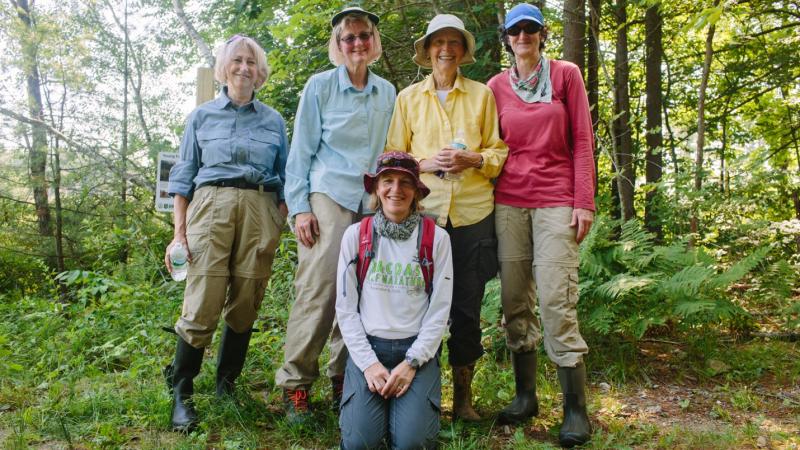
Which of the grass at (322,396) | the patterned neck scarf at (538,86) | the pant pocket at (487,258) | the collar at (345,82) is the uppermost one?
the collar at (345,82)

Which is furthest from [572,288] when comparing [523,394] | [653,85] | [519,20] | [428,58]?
[653,85]

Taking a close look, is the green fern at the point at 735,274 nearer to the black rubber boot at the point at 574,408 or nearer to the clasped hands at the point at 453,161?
the black rubber boot at the point at 574,408

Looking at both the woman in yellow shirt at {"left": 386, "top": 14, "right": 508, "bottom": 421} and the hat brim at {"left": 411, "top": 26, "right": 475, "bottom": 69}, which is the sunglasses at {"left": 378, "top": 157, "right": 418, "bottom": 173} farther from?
the hat brim at {"left": 411, "top": 26, "right": 475, "bottom": 69}

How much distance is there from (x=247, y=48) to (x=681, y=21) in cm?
906

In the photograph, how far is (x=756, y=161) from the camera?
6234mm

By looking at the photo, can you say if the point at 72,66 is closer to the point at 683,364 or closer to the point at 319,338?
the point at 319,338

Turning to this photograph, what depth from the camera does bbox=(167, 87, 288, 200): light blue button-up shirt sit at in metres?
3.42

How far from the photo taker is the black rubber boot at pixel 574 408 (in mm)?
3072

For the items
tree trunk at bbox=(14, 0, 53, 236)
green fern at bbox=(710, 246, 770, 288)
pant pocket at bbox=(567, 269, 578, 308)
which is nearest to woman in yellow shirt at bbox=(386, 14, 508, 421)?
pant pocket at bbox=(567, 269, 578, 308)

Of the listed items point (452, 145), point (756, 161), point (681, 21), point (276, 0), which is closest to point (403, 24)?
point (276, 0)

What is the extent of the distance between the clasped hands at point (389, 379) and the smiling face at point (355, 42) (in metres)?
1.77

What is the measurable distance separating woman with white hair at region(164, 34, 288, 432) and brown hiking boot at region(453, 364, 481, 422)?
1.37m

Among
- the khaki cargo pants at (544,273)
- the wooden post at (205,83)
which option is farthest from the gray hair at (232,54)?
the wooden post at (205,83)

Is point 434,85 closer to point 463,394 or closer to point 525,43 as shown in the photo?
point 525,43
